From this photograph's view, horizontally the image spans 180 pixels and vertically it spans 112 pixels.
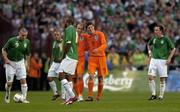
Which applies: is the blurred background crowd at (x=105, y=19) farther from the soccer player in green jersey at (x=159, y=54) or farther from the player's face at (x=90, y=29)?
the player's face at (x=90, y=29)

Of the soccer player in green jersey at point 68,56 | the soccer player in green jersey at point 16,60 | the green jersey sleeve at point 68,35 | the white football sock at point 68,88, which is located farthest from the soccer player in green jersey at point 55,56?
the white football sock at point 68,88

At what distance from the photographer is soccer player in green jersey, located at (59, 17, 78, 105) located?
21812 mm

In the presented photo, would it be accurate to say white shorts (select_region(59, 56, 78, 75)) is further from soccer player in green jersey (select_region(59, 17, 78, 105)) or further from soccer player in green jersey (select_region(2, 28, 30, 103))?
soccer player in green jersey (select_region(2, 28, 30, 103))

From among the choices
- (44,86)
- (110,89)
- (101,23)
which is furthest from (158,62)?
(101,23)

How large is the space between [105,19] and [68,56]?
21.6m

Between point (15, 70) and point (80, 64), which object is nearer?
point (15, 70)

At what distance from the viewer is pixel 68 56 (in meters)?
22.4

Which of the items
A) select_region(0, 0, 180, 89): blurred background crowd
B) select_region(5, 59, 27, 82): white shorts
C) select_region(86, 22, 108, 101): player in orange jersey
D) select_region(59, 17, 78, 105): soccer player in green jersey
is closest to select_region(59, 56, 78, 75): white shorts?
select_region(59, 17, 78, 105): soccer player in green jersey

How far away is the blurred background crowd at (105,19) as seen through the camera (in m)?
40.0

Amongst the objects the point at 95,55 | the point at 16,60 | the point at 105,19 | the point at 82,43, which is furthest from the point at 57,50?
the point at 105,19

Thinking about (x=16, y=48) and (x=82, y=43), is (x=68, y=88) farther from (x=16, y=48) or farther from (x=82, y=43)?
(x=82, y=43)

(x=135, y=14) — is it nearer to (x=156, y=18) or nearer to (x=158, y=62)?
(x=156, y=18)

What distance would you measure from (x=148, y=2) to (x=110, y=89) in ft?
29.4

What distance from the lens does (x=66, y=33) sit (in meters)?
21.8
